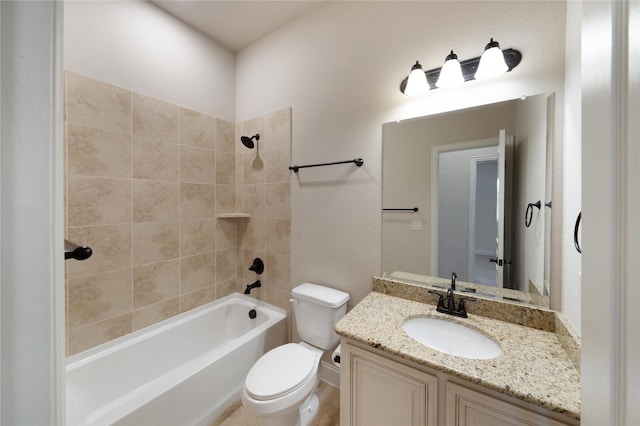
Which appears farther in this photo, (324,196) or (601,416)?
(324,196)

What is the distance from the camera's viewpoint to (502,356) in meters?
0.89

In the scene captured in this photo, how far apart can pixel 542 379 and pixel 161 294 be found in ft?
7.01

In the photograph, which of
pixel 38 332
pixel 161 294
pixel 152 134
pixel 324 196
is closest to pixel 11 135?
pixel 38 332

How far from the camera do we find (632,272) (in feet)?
1.05

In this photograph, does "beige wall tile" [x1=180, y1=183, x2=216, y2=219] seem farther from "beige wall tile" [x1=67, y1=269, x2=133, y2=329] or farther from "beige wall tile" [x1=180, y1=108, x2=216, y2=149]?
"beige wall tile" [x1=67, y1=269, x2=133, y2=329]

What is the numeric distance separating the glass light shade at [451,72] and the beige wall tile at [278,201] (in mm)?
1225

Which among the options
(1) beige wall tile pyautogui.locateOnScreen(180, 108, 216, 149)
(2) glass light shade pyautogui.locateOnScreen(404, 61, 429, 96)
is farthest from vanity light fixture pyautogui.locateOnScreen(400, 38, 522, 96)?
(1) beige wall tile pyautogui.locateOnScreen(180, 108, 216, 149)

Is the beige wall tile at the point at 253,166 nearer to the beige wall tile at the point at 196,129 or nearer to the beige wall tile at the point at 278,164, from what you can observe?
the beige wall tile at the point at 278,164

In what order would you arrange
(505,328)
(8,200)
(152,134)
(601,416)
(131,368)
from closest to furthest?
(8,200)
(601,416)
(505,328)
(131,368)
(152,134)

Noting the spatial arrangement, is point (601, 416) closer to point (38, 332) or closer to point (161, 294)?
point (38, 332)

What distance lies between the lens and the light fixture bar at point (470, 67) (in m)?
1.10

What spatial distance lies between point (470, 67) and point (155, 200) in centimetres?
212

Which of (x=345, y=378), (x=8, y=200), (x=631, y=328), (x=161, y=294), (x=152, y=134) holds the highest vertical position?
(x=152, y=134)

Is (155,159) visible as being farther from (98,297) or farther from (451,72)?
(451,72)
